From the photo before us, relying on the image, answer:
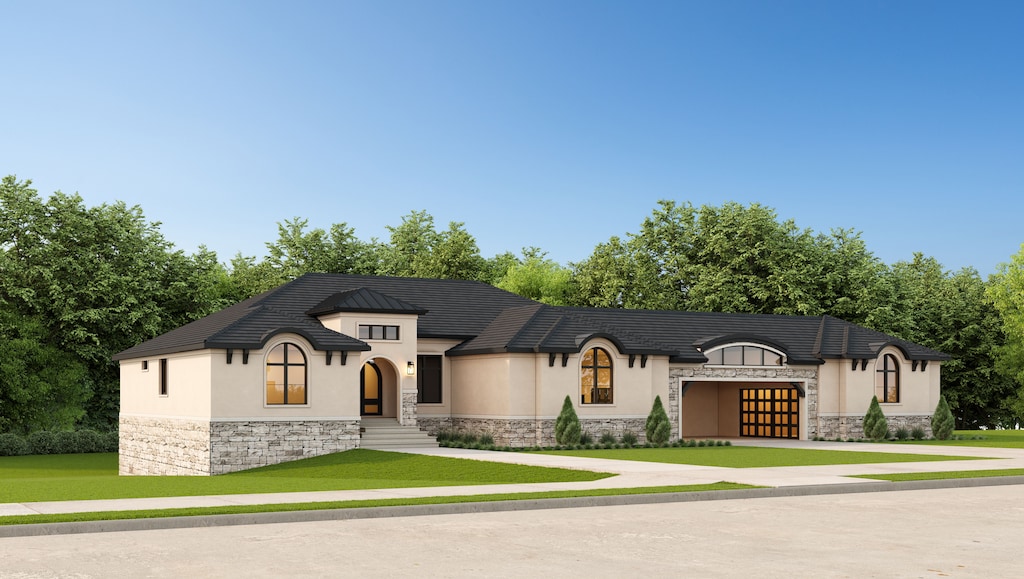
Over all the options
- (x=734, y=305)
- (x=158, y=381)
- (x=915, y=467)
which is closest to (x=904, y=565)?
(x=915, y=467)

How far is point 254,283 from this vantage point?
64.8m

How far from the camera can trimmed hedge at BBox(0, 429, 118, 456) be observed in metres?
45.8

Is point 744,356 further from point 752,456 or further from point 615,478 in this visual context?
point 615,478

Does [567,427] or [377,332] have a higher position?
[377,332]

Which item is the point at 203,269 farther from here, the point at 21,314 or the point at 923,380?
the point at 923,380

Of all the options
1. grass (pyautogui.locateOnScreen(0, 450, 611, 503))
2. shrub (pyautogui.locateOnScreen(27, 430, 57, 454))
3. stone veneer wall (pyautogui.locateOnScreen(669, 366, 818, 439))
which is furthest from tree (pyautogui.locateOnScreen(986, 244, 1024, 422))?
shrub (pyautogui.locateOnScreen(27, 430, 57, 454))

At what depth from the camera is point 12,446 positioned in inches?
1799

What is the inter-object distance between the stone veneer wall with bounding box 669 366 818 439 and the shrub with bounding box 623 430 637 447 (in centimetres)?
208

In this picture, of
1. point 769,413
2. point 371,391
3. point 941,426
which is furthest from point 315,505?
point 941,426

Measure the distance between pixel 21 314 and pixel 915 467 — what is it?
39.4m

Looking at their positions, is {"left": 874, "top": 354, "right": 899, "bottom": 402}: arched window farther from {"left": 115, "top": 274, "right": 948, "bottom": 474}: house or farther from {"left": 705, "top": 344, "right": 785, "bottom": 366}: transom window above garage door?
{"left": 705, "top": 344, "right": 785, "bottom": 366}: transom window above garage door

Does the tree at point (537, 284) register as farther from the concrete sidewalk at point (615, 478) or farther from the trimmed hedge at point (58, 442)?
the concrete sidewalk at point (615, 478)

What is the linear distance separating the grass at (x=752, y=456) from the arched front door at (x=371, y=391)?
27.0 feet

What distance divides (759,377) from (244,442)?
19670 mm
